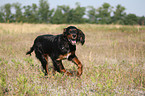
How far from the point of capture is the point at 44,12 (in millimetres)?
49688

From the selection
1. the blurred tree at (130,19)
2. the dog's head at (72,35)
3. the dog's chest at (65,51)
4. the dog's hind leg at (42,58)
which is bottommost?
the dog's hind leg at (42,58)

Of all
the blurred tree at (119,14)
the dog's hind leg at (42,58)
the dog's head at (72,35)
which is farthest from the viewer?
the blurred tree at (119,14)

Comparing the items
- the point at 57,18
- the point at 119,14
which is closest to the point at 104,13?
the point at 119,14

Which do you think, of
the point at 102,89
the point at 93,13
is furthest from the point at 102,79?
the point at 93,13

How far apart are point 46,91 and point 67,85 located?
503 millimetres

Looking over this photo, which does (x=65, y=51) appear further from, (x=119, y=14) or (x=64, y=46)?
(x=119, y=14)

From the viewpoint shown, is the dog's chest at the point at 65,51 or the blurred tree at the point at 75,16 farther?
the blurred tree at the point at 75,16

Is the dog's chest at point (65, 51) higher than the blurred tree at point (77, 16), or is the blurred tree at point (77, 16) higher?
the blurred tree at point (77, 16)

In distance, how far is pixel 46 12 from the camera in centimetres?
5041

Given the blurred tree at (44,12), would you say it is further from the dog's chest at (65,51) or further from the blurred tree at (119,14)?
the dog's chest at (65,51)

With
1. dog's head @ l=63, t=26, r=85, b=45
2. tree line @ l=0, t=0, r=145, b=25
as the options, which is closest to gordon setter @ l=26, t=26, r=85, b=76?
dog's head @ l=63, t=26, r=85, b=45

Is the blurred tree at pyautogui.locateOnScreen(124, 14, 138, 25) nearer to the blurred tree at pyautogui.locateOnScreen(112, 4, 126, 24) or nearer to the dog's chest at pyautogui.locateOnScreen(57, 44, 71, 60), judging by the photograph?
the blurred tree at pyautogui.locateOnScreen(112, 4, 126, 24)

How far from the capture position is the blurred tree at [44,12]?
164 ft

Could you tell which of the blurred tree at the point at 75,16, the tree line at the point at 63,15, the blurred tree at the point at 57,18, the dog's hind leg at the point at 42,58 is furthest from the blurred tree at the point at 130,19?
the dog's hind leg at the point at 42,58
